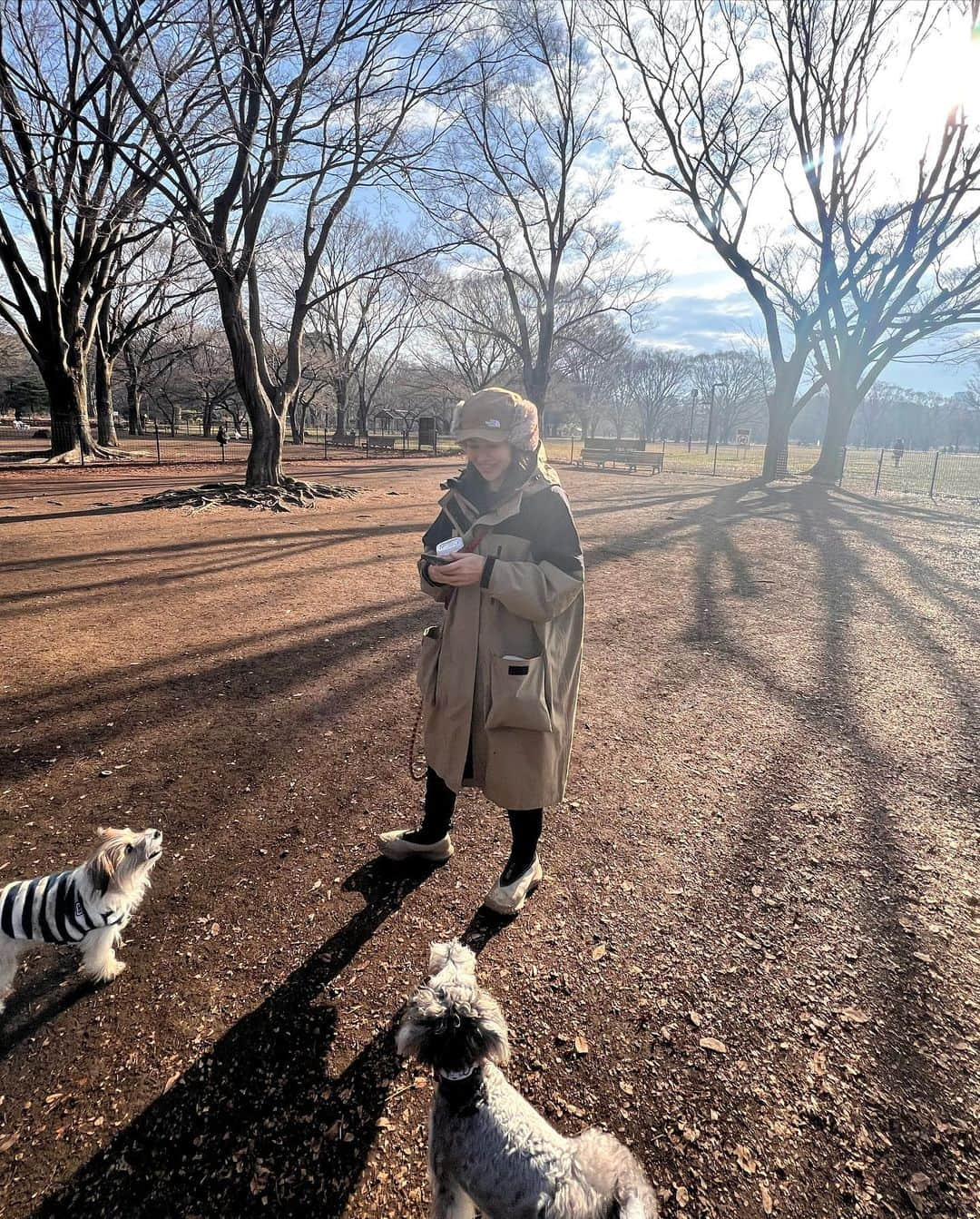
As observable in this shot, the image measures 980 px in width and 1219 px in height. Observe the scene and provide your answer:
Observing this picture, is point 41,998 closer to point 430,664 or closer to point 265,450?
point 430,664

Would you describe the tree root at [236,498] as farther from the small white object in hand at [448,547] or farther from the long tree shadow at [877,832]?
the small white object in hand at [448,547]

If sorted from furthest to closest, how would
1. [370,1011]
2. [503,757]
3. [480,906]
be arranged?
[480,906] < [503,757] < [370,1011]

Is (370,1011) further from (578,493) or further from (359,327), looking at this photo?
(359,327)

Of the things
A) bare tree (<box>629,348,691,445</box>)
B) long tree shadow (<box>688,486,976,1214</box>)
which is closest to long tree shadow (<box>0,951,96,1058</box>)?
long tree shadow (<box>688,486,976,1214</box>)

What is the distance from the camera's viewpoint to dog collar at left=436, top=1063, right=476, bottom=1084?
1330mm

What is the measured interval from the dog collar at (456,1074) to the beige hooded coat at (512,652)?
0.85 m

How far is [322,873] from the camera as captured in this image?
2531 millimetres

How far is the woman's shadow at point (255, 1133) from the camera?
1.46 meters

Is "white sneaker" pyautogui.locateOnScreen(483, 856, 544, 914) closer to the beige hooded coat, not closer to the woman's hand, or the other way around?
the beige hooded coat

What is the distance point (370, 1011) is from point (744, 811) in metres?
2.00

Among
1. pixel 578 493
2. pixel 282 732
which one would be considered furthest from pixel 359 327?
pixel 282 732

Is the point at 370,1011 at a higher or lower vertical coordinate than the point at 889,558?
lower

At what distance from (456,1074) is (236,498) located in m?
11.6

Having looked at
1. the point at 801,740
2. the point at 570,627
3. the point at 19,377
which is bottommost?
the point at 801,740
